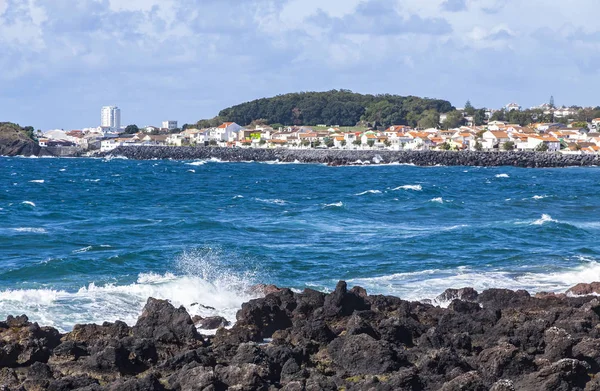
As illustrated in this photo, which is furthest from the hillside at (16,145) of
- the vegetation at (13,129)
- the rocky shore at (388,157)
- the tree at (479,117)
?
the tree at (479,117)

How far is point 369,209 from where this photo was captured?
41.3 meters

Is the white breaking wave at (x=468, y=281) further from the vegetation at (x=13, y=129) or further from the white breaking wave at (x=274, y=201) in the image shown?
the vegetation at (x=13, y=129)

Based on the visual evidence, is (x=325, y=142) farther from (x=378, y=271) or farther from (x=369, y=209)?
(x=378, y=271)

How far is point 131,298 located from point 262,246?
9.18m

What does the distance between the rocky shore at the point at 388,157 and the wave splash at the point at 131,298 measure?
8440 centimetres

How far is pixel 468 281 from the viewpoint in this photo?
71.1 feet

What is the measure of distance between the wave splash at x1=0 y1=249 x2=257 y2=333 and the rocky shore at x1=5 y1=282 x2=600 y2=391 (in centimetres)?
A: 213

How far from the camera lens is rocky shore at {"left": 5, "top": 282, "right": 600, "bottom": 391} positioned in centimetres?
1108

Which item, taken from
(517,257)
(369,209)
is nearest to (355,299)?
(517,257)

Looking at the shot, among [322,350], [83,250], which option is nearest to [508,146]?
[83,250]

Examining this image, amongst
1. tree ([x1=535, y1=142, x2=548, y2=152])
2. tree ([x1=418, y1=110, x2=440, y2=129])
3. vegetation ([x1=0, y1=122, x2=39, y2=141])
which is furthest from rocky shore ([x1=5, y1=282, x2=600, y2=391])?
tree ([x1=418, y1=110, x2=440, y2=129])

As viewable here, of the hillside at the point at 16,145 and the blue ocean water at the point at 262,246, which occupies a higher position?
the blue ocean water at the point at 262,246

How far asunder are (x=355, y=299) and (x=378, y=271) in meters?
7.35

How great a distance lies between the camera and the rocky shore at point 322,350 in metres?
11.1
